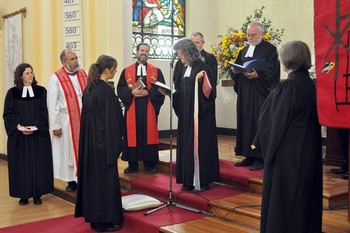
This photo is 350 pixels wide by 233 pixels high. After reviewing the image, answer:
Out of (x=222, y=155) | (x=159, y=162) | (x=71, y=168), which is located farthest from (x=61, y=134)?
(x=222, y=155)

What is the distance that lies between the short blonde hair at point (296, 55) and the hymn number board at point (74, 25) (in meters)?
5.45

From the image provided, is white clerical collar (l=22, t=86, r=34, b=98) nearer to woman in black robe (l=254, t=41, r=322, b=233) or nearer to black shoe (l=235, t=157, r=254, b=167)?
black shoe (l=235, t=157, r=254, b=167)

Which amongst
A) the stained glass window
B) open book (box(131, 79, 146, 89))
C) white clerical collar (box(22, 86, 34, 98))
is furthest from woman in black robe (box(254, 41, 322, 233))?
the stained glass window

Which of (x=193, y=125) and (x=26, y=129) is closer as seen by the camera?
(x=193, y=125)

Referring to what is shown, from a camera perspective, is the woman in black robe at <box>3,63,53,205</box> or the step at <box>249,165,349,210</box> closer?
the step at <box>249,165,349,210</box>

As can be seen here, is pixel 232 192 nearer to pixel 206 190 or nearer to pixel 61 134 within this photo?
pixel 206 190

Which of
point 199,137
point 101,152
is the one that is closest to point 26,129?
point 101,152

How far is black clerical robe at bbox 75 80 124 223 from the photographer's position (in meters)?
4.64

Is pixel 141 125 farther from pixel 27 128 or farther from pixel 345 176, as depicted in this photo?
pixel 345 176

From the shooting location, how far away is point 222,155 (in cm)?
689

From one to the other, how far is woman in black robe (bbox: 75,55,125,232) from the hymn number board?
3.53m

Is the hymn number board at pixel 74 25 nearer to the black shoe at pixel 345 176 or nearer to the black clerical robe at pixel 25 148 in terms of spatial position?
the black clerical robe at pixel 25 148

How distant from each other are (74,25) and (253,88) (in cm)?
394

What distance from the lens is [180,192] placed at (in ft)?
17.1
